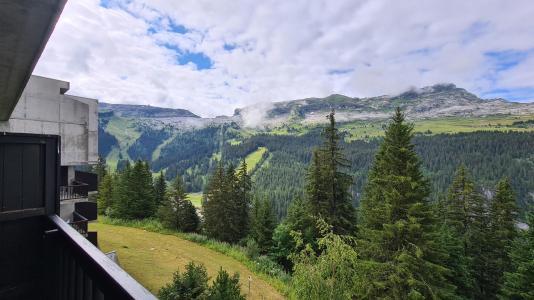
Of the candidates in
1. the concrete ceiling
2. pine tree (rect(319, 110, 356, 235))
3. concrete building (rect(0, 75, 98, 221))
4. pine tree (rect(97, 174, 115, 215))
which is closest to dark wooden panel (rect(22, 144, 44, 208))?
the concrete ceiling

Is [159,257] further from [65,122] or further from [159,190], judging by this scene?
[159,190]

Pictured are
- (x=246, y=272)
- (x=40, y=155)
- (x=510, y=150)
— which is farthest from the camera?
(x=510, y=150)

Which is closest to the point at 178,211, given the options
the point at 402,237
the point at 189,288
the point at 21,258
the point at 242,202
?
the point at 242,202

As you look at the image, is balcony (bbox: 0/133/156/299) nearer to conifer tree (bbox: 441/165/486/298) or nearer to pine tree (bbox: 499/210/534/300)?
pine tree (bbox: 499/210/534/300)

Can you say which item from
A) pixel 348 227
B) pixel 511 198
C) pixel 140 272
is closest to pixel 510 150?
pixel 511 198

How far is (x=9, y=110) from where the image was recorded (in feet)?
9.99

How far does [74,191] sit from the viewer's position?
53.1 feet

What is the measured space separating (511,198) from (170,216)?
34216 mm

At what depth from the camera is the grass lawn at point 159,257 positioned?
19344 millimetres

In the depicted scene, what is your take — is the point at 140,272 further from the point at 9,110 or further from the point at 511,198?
the point at 511,198

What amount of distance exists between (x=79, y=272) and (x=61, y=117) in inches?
606

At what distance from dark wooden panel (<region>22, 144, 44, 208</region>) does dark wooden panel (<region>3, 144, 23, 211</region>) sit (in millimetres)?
32

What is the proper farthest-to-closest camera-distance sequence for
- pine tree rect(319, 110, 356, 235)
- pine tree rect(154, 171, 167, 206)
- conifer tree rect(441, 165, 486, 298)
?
pine tree rect(154, 171, 167, 206) → pine tree rect(319, 110, 356, 235) → conifer tree rect(441, 165, 486, 298)

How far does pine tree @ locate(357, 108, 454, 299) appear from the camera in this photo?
17078mm
